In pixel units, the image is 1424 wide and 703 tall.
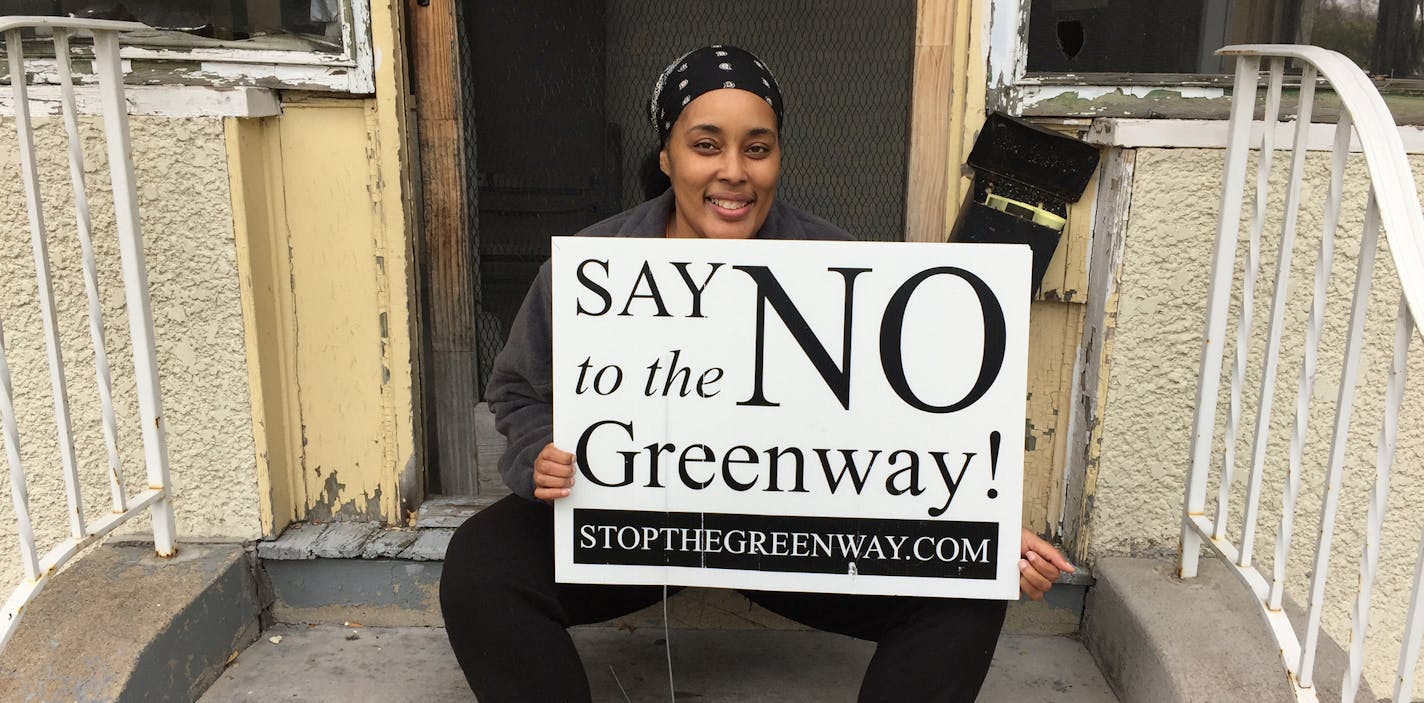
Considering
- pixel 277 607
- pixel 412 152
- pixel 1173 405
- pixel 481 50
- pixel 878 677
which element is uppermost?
pixel 481 50

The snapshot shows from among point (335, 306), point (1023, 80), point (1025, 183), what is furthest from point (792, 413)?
point (335, 306)

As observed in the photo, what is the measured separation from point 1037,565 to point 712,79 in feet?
3.21

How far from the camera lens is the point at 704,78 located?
1.79 m

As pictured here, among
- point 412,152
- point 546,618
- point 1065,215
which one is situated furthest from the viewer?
point 412,152

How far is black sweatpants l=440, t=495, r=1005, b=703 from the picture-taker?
1.64m

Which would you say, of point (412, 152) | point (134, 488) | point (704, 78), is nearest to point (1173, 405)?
point (704, 78)

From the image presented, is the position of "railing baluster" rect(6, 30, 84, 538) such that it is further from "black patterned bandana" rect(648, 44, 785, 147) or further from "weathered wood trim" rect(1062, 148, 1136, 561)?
"weathered wood trim" rect(1062, 148, 1136, 561)

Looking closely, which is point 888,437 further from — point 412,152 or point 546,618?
point 412,152

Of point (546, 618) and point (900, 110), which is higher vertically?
point (900, 110)

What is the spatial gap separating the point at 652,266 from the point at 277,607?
1.36m

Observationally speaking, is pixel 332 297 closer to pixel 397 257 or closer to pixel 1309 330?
pixel 397 257

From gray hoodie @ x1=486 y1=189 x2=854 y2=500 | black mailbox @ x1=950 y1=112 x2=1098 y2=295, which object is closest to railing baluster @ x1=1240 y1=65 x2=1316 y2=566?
black mailbox @ x1=950 y1=112 x2=1098 y2=295

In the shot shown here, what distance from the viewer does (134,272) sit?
1955mm

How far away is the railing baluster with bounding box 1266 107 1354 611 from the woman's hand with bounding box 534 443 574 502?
1.17 meters
